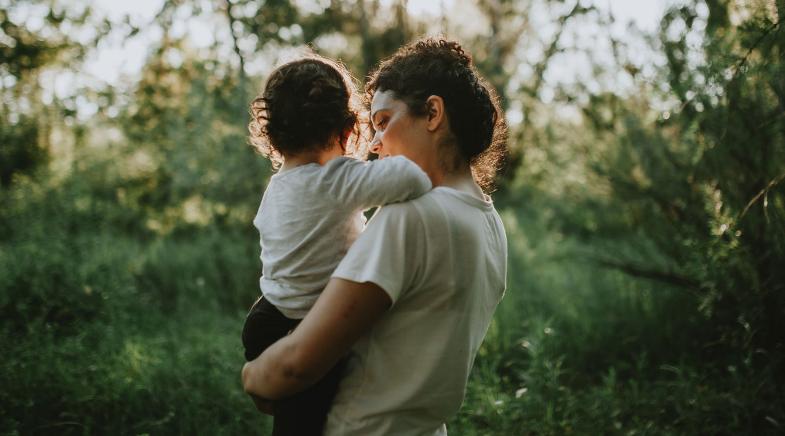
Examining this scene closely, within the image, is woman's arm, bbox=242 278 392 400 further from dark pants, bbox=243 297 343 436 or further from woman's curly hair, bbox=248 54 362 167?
woman's curly hair, bbox=248 54 362 167

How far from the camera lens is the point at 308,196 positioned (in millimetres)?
1641

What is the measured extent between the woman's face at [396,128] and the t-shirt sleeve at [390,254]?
31cm

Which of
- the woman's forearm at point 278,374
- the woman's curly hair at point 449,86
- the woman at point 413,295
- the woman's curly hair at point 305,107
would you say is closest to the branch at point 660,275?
the woman's curly hair at point 449,86

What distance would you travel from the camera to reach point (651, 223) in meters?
4.98

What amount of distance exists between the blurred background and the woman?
1380 mm

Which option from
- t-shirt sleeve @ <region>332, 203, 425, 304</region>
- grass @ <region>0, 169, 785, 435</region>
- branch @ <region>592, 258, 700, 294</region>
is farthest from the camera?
branch @ <region>592, 258, 700, 294</region>

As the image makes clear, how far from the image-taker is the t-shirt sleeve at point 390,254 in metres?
1.33

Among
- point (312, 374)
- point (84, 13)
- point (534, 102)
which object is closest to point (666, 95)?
point (534, 102)

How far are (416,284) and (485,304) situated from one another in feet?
0.88

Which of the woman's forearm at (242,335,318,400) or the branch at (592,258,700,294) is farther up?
the woman's forearm at (242,335,318,400)

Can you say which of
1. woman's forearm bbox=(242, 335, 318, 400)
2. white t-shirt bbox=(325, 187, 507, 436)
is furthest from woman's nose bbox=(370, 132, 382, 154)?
woman's forearm bbox=(242, 335, 318, 400)

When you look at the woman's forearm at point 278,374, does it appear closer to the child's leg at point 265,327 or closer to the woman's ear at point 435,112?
the child's leg at point 265,327

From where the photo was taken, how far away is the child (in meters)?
1.54

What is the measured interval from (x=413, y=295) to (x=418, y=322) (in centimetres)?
7
